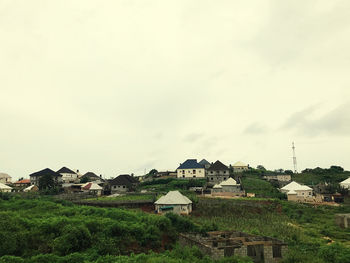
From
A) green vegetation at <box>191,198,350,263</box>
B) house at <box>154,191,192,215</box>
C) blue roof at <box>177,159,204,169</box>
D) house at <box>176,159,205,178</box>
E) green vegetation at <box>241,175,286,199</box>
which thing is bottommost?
green vegetation at <box>191,198,350,263</box>

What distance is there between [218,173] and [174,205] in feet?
105

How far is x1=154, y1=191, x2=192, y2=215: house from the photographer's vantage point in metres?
41.6

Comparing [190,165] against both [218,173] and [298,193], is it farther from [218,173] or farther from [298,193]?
[298,193]

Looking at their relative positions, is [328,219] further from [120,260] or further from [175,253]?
[120,260]

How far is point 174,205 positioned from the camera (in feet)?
137

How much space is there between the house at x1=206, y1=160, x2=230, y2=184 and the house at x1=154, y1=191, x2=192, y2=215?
29.5 metres

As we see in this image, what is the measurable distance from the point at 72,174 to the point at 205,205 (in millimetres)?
65891

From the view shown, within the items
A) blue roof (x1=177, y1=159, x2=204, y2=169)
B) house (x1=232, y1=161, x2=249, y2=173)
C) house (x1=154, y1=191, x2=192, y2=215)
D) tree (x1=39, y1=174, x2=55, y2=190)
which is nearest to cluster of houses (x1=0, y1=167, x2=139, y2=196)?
tree (x1=39, y1=174, x2=55, y2=190)

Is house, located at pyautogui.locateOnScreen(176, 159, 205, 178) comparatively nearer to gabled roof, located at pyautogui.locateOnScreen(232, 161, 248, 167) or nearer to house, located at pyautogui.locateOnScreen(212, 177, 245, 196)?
house, located at pyautogui.locateOnScreen(212, 177, 245, 196)

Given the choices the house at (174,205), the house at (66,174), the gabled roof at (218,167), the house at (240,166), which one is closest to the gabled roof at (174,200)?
the house at (174,205)

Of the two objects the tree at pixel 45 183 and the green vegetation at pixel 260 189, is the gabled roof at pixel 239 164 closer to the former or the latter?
the green vegetation at pixel 260 189

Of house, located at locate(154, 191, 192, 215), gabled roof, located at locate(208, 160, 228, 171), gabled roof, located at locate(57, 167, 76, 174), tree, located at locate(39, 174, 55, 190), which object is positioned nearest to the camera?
house, located at locate(154, 191, 192, 215)

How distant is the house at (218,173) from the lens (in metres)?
71.4

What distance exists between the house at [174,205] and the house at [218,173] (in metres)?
29.5
